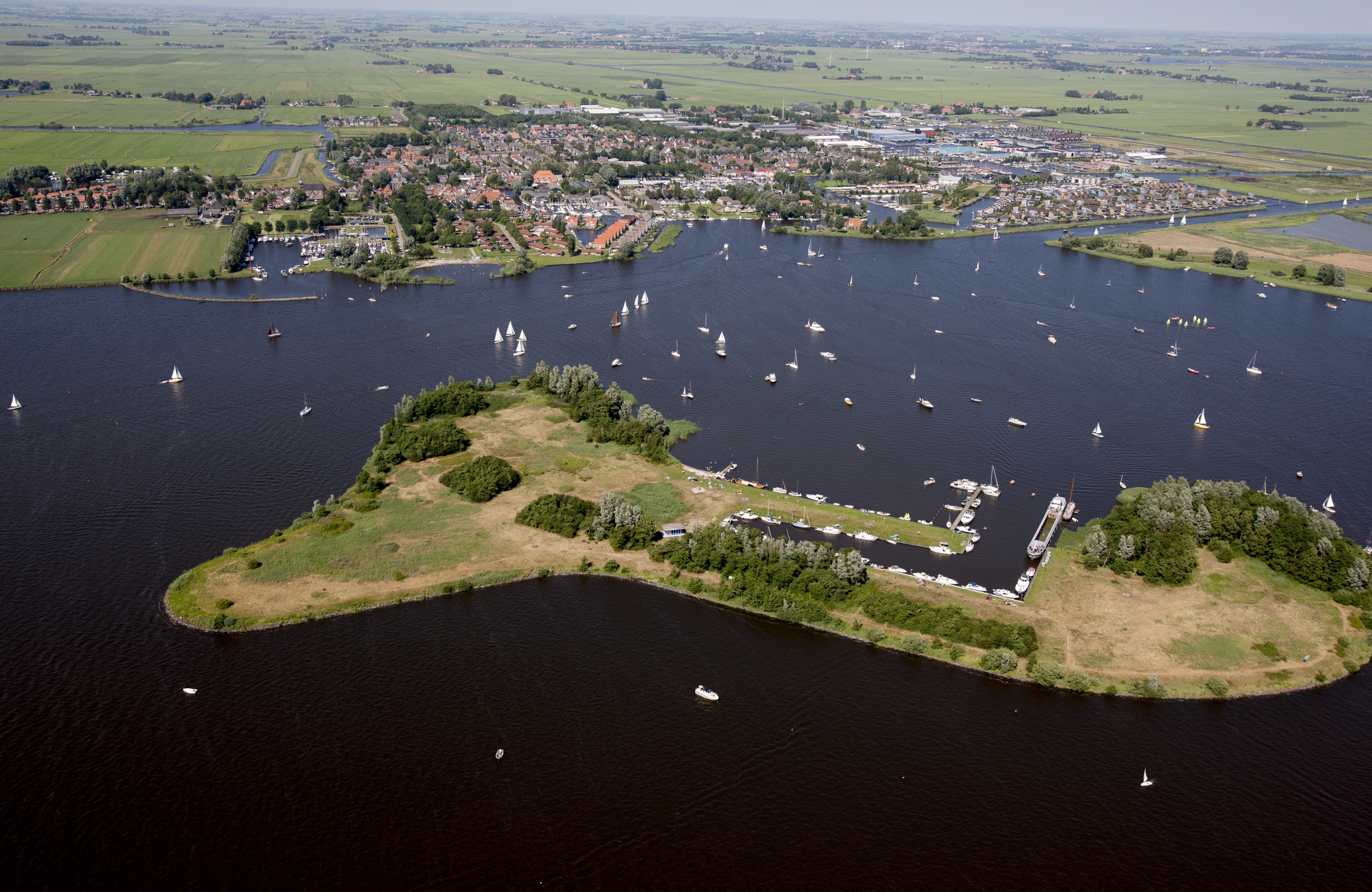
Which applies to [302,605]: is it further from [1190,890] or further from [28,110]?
[28,110]

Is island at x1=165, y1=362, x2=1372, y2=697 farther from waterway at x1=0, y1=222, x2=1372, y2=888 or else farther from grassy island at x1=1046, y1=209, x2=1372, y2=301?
grassy island at x1=1046, y1=209, x2=1372, y2=301

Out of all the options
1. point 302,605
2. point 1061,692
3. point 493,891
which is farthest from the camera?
point 302,605

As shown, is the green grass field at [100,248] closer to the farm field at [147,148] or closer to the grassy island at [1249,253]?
the farm field at [147,148]

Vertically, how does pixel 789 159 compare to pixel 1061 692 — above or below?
above

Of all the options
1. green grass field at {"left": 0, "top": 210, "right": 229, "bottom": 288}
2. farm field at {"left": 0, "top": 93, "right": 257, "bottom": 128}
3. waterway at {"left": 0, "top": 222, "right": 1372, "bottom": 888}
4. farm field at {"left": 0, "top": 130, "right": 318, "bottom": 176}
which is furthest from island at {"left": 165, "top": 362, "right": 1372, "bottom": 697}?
farm field at {"left": 0, "top": 93, "right": 257, "bottom": 128}

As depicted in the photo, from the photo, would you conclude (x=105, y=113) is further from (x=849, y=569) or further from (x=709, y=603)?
(x=849, y=569)

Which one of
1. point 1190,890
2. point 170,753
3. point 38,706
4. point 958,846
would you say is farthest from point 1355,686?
point 38,706

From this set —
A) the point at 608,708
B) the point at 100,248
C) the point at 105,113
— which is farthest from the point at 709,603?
the point at 105,113

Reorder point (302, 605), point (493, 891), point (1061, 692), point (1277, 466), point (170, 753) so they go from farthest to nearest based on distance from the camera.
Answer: point (1277, 466) → point (302, 605) → point (1061, 692) → point (170, 753) → point (493, 891)
